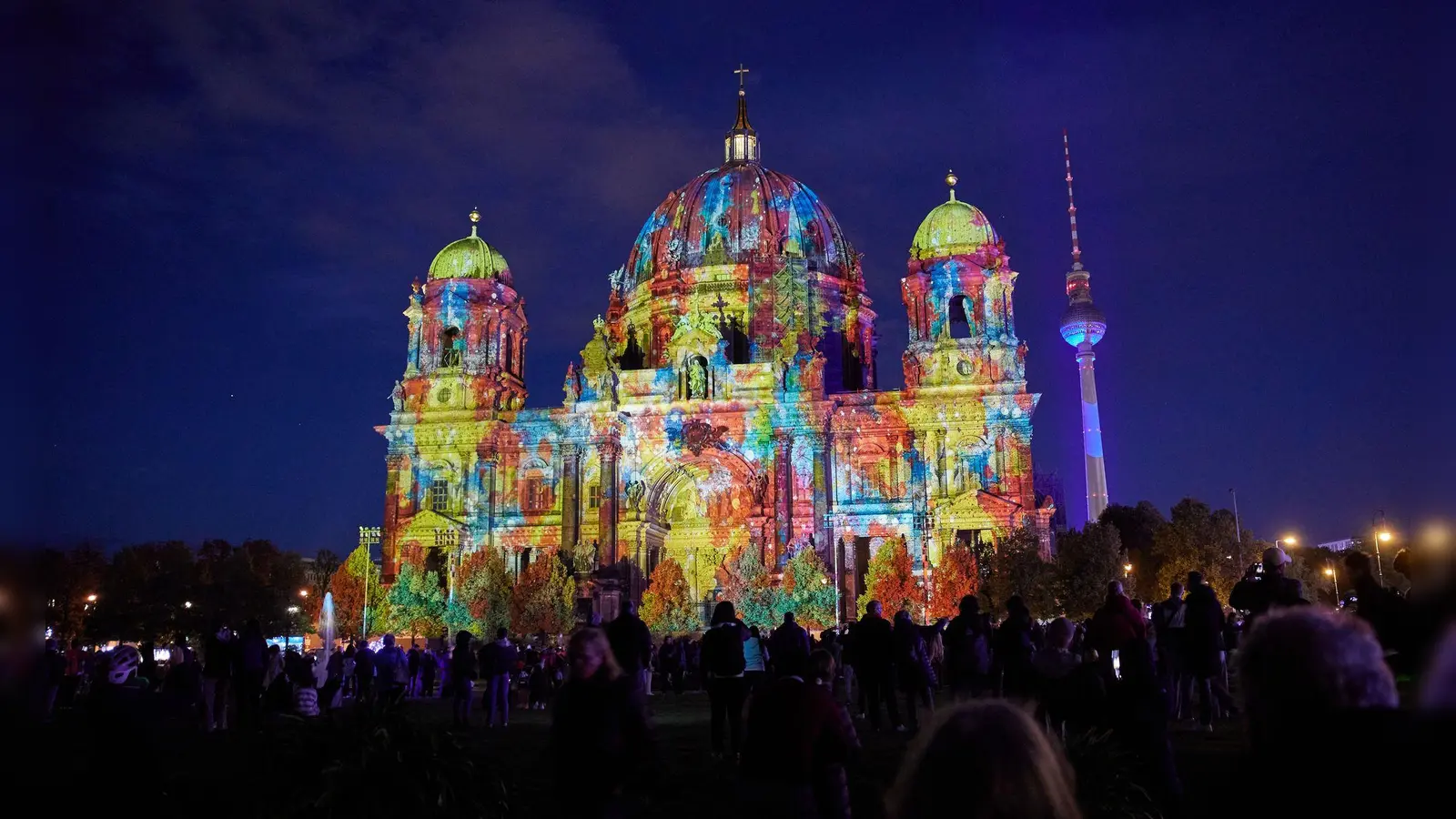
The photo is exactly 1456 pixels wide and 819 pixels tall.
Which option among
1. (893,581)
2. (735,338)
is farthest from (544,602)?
(735,338)

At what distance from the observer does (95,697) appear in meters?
6.22

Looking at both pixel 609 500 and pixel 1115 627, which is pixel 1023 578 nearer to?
pixel 609 500

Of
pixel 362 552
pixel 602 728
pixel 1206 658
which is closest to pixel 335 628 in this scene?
pixel 362 552

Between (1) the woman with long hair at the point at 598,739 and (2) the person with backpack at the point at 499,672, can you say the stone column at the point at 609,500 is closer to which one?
(2) the person with backpack at the point at 499,672

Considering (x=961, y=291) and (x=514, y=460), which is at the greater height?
(x=961, y=291)

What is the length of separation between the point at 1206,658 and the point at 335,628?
55.1m

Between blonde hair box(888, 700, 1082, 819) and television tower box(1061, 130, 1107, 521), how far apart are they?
11263cm

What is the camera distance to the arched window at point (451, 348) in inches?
2694

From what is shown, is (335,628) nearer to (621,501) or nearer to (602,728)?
(621,501)

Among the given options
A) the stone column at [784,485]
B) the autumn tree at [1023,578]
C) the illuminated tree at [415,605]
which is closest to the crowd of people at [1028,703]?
the autumn tree at [1023,578]

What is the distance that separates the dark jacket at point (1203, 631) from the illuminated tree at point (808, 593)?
37598 millimetres

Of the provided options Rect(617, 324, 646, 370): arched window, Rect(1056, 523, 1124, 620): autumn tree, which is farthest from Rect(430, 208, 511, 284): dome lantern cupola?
Rect(1056, 523, 1124, 620): autumn tree

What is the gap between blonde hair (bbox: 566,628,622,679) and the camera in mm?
6703

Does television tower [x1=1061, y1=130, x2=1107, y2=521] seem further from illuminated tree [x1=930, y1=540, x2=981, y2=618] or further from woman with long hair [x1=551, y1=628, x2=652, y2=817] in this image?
woman with long hair [x1=551, y1=628, x2=652, y2=817]
